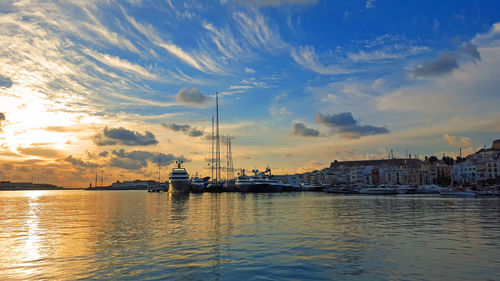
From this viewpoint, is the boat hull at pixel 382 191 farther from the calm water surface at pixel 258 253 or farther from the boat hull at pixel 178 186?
the calm water surface at pixel 258 253

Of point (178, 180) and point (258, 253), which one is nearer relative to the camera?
point (258, 253)

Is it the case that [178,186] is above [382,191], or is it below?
above

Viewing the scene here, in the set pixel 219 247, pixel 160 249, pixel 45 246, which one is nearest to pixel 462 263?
pixel 219 247

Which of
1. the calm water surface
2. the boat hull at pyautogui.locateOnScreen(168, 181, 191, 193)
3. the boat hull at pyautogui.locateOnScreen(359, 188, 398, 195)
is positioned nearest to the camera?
the calm water surface

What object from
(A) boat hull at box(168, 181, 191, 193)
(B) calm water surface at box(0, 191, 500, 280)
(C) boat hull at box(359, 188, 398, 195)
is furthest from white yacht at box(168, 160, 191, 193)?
(B) calm water surface at box(0, 191, 500, 280)

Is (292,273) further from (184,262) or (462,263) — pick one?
(462,263)

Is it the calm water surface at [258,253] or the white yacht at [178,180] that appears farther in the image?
the white yacht at [178,180]

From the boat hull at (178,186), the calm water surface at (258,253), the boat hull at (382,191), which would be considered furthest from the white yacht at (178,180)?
the calm water surface at (258,253)

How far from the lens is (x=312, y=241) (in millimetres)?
→ 23922

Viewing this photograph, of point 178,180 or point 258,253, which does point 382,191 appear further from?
point 258,253

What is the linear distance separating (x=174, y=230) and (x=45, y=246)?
9.84 m

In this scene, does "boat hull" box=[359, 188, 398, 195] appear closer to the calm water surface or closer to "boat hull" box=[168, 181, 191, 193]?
"boat hull" box=[168, 181, 191, 193]

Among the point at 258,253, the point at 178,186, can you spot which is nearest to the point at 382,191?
the point at 178,186

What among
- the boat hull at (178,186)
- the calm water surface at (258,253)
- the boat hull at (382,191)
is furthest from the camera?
the boat hull at (178,186)
